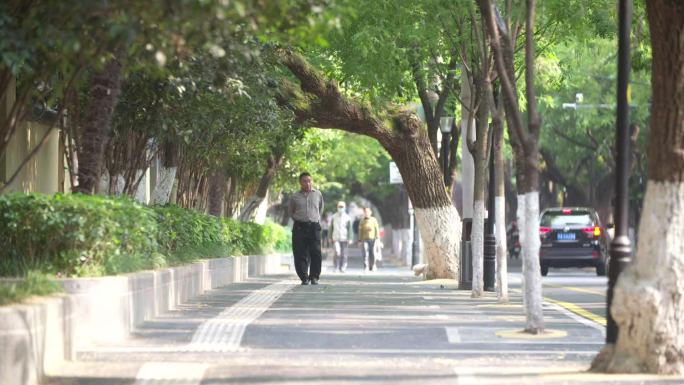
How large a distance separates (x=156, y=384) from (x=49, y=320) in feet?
3.63

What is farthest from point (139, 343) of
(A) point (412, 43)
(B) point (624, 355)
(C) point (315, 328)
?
(A) point (412, 43)

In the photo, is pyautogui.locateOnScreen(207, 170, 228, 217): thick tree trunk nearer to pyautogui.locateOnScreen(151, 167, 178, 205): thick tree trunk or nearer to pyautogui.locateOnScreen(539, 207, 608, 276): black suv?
pyautogui.locateOnScreen(539, 207, 608, 276): black suv

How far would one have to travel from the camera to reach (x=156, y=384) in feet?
31.5

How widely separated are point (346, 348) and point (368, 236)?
27.9 m

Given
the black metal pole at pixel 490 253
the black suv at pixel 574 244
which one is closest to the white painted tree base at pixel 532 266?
the black metal pole at pixel 490 253

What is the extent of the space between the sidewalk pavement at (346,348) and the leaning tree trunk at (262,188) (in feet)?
53.7

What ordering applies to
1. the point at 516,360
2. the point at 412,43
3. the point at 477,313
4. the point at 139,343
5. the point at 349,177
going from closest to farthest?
the point at 516,360
the point at 139,343
the point at 477,313
the point at 412,43
the point at 349,177

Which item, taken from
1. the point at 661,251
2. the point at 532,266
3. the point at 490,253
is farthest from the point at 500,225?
the point at 661,251

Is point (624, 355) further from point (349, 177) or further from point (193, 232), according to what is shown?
point (349, 177)

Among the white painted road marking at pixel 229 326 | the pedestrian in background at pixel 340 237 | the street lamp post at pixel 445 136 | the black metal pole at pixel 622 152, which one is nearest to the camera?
the black metal pole at pixel 622 152

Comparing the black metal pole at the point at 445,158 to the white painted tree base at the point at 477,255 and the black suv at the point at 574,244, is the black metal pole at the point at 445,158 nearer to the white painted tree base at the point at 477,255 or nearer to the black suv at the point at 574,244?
the black suv at the point at 574,244

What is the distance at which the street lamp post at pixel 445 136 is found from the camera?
28.2 metres

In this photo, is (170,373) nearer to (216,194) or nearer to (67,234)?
(67,234)

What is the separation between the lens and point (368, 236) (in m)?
39.6
